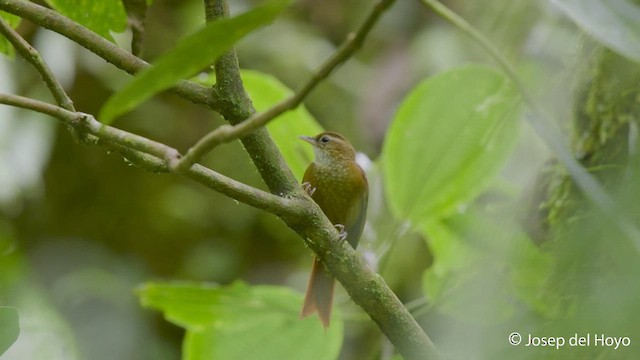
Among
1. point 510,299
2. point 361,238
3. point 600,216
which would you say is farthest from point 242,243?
point 600,216

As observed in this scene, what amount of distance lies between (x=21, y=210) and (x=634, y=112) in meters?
2.69

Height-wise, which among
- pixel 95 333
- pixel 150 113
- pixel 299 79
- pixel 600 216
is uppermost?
pixel 299 79

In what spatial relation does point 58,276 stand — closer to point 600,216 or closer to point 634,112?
point 634,112

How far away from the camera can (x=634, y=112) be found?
1434 millimetres

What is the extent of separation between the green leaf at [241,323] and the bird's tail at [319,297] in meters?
0.03

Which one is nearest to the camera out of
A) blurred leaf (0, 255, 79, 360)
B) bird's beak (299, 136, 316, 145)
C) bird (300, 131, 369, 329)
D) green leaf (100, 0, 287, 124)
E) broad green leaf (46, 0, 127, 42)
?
green leaf (100, 0, 287, 124)

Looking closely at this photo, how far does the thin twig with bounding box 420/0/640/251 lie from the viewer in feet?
2.31

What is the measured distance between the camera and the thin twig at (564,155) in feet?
2.31

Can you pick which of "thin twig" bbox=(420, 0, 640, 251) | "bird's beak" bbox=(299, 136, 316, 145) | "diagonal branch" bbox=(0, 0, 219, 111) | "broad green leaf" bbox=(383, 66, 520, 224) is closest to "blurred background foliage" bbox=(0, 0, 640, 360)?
"broad green leaf" bbox=(383, 66, 520, 224)

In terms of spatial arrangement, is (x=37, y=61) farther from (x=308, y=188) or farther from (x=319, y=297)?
(x=308, y=188)

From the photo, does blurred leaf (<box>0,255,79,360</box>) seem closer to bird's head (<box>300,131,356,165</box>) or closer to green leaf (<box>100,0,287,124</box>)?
bird's head (<box>300,131,356,165</box>)

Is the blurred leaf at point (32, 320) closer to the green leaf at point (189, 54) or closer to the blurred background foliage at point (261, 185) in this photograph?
the blurred background foliage at point (261, 185)

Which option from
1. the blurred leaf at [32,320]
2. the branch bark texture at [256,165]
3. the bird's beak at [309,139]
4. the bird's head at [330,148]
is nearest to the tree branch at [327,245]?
the branch bark texture at [256,165]

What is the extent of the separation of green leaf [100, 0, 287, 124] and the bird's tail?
2.65ft
